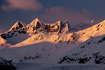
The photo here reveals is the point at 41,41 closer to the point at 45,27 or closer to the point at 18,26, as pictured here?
the point at 45,27

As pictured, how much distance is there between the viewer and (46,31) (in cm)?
14125

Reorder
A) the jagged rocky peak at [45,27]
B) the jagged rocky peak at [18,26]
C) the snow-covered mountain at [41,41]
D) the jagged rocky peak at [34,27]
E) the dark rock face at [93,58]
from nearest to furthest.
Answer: the dark rock face at [93,58], the snow-covered mountain at [41,41], the jagged rocky peak at [34,27], the jagged rocky peak at [45,27], the jagged rocky peak at [18,26]

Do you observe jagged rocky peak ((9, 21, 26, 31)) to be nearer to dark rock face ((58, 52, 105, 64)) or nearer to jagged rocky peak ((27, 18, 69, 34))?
jagged rocky peak ((27, 18, 69, 34))

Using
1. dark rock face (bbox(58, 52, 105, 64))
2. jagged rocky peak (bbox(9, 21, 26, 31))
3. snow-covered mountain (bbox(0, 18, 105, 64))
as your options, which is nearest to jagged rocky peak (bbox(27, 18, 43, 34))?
snow-covered mountain (bbox(0, 18, 105, 64))

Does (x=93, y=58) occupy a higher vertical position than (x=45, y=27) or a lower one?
lower

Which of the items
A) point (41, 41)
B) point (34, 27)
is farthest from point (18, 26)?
point (41, 41)

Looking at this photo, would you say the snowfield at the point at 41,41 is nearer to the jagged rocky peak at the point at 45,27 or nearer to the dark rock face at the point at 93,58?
the jagged rocky peak at the point at 45,27

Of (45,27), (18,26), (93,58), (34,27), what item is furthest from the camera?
(18,26)

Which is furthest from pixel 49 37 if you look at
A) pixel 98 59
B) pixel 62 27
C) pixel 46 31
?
pixel 98 59

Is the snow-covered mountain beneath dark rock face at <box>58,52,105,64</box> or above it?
above

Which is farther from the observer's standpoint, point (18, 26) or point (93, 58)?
point (18, 26)

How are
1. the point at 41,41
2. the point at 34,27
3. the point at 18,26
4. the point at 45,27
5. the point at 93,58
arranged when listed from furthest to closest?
the point at 18,26
the point at 45,27
the point at 34,27
the point at 41,41
the point at 93,58

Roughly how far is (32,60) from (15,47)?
21.3 meters

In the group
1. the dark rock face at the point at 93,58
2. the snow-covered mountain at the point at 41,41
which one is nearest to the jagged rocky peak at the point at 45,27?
the snow-covered mountain at the point at 41,41
